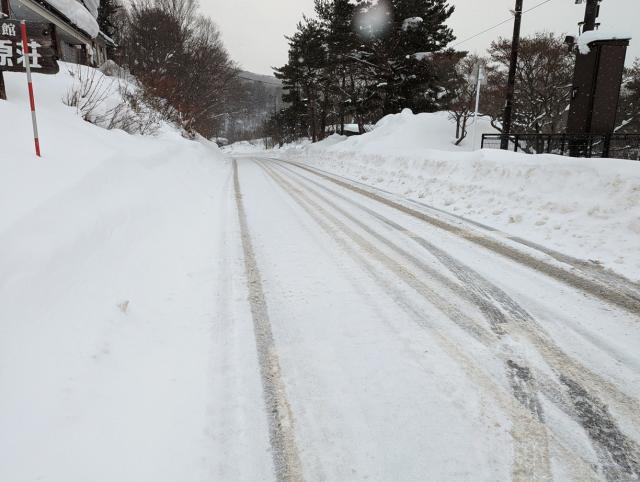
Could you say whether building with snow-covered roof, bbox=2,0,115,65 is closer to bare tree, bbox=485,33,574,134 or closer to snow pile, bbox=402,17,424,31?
snow pile, bbox=402,17,424,31

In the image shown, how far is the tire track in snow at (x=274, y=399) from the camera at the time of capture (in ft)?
6.41

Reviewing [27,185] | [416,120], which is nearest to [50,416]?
[27,185]

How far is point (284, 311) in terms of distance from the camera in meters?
3.55

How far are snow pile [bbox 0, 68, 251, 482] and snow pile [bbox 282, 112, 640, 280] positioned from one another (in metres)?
4.53

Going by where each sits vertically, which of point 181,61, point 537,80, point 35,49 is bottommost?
point 35,49

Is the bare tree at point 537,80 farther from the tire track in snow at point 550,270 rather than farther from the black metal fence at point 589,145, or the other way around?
the tire track in snow at point 550,270

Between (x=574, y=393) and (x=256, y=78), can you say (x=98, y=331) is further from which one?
(x=256, y=78)

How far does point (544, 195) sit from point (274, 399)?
21.7ft

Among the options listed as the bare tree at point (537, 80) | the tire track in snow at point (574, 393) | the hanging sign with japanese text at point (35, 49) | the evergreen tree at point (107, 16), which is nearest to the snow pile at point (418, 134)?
the bare tree at point (537, 80)

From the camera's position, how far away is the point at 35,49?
561 centimetres

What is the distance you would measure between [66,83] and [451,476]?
12675 mm

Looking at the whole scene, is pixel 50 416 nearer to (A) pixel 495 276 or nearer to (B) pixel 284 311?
(B) pixel 284 311

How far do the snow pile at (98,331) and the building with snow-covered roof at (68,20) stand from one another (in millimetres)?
13534

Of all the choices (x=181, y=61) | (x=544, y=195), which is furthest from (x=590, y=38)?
(x=181, y=61)
